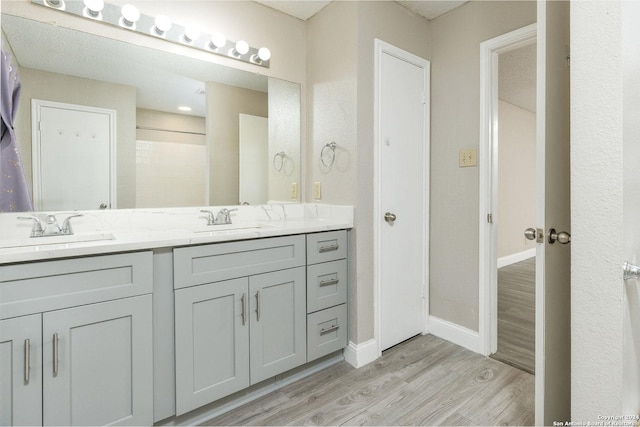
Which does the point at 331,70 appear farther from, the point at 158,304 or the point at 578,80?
the point at 158,304

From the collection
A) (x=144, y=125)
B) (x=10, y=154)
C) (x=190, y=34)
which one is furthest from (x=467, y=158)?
(x=10, y=154)

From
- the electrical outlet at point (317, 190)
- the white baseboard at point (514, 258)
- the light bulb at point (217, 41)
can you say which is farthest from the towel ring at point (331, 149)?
the white baseboard at point (514, 258)

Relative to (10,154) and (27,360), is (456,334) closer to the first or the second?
(27,360)

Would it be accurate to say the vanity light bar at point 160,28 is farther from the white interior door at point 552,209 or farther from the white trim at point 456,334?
the white trim at point 456,334

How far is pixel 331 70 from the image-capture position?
2.23m

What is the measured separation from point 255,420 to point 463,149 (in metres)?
2.07

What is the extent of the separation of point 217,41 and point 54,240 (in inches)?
56.6

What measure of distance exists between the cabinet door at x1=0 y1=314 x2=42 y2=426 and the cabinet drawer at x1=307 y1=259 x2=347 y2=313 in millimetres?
1186

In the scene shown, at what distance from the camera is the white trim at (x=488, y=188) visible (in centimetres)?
213

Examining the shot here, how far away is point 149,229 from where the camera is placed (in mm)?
1866

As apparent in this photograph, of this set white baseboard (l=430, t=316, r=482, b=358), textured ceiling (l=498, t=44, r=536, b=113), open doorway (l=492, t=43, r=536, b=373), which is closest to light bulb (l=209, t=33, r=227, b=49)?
textured ceiling (l=498, t=44, r=536, b=113)

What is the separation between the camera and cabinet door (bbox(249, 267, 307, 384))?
167cm

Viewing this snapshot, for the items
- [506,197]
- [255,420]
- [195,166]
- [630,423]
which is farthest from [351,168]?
[506,197]

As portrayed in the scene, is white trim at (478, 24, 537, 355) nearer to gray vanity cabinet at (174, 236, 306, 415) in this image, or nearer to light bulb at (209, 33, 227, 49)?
gray vanity cabinet at (174, 236, 306, 415)
